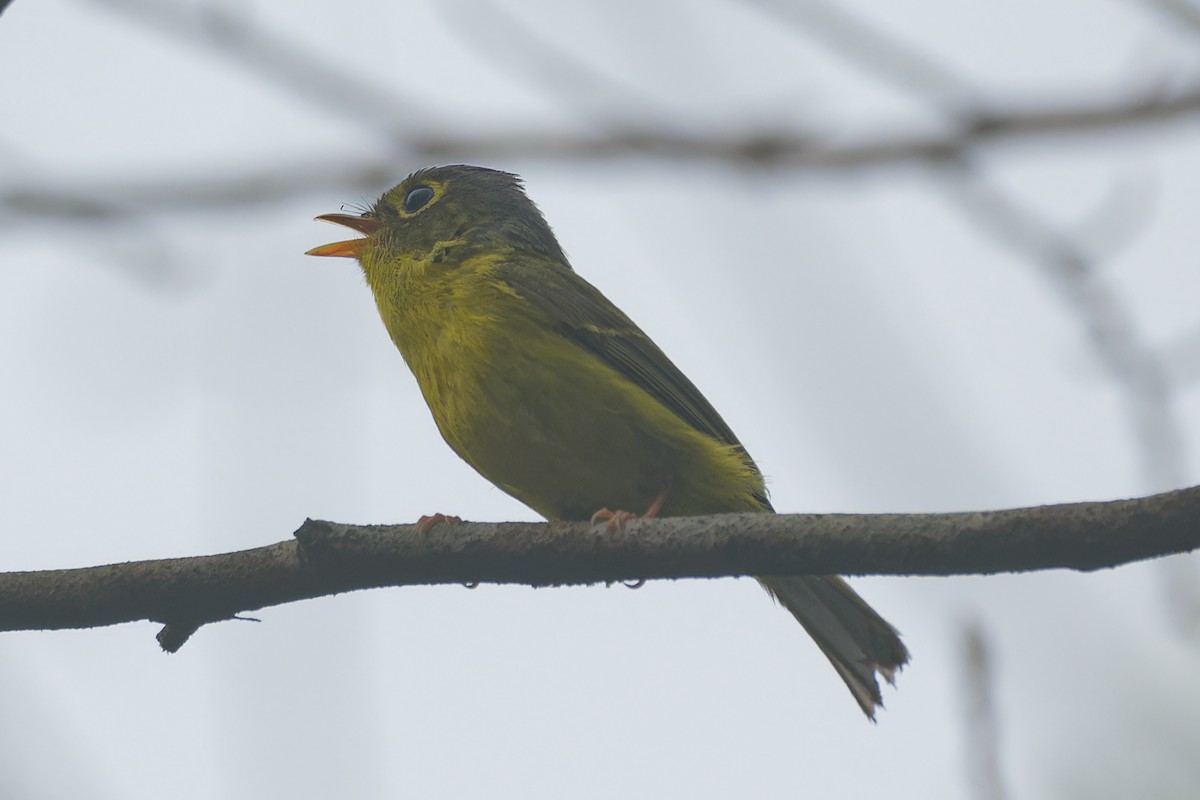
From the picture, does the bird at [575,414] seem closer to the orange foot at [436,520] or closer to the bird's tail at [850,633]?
the bird's tail at [850,633]

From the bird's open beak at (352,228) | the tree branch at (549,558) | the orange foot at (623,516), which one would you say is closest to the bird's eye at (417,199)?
the bird's open beak at (352,228)

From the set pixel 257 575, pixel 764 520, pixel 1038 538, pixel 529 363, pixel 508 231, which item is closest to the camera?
pixel 1038 538

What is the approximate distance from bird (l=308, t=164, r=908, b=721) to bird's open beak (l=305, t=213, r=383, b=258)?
710 millimetres

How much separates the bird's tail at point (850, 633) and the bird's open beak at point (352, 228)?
2.92 m

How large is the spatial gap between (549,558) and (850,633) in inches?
77.3

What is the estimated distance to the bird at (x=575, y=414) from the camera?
5.38 m

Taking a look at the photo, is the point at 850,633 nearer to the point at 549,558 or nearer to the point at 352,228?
the point at 549,558

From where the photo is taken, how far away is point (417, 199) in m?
7.25

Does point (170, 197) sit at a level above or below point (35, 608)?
above

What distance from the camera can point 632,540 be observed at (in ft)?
13.3

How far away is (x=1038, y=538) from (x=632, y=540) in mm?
1241

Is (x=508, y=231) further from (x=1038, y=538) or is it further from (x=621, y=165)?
(x=1038, y=538)

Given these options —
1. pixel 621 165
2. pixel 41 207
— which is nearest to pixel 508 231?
pixel 621 165

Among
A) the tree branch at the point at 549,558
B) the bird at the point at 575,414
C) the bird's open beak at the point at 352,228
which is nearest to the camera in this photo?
the tree branch at the point at 549,558
